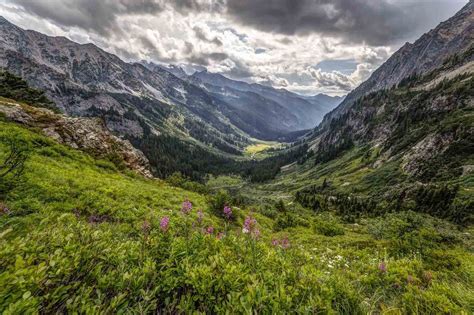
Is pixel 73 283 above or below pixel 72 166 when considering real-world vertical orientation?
above

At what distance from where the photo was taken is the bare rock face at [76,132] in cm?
2745

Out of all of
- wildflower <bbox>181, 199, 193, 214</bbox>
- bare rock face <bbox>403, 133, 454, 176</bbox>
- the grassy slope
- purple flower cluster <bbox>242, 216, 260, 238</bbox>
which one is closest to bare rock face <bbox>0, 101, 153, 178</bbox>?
wildflower <bbox>181, 199, 193, 214</bbox>

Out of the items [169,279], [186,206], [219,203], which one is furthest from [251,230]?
[219,203]

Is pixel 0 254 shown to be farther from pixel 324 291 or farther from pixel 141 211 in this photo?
pixel 141 211

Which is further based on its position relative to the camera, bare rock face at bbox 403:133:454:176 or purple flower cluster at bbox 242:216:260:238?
bare rock face at bbox 403:133:454:176

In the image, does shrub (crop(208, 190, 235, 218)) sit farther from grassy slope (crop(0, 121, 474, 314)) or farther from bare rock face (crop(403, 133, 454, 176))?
bare rock face (crop(403, 133, 454, 176))

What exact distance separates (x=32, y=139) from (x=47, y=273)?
25.3 metres

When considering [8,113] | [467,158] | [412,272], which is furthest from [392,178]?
[8,113]

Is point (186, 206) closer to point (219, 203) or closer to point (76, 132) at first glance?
point (219, 203)

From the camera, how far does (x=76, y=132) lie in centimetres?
3209

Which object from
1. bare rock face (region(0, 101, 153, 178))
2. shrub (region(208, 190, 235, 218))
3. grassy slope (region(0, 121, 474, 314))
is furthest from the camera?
bare rock face (region(0, 101, 153, 178))

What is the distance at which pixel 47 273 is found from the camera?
2.87m

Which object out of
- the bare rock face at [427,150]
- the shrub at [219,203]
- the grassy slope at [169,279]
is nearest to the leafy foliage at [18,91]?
the shrub at [219,203]

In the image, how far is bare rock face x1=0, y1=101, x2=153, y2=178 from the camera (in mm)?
27453
